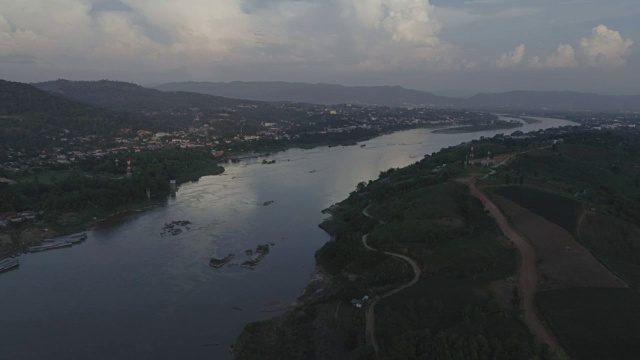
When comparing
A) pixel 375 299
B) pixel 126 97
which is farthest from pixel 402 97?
pixel 375 299

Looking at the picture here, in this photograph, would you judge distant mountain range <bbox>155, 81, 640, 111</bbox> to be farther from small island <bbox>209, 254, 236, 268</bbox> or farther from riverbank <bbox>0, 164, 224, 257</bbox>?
small island <bbox>209, 254, 236, 268</bbox>

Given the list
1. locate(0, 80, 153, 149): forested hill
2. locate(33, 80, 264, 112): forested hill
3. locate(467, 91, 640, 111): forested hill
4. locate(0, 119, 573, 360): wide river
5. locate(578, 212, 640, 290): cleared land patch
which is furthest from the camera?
locate(467, 91, 640, 111): forested hill

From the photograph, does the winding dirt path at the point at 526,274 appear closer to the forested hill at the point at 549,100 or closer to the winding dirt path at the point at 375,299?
the winding dirt path at the point at 375,299

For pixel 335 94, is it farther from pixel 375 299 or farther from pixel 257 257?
pixel 375 299

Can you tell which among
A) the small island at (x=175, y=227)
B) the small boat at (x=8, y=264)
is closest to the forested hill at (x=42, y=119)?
the small island at (x=175, y=227)

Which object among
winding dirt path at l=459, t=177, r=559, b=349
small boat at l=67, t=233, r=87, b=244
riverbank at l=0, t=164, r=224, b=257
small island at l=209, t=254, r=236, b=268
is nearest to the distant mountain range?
riverbank at l=0, t=164, r=224, b=257

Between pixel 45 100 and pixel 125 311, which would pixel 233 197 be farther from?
pixel 45 100

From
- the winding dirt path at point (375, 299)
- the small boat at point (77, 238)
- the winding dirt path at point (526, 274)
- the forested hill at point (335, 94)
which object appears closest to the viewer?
the winding dirt path at point (526, 274)
